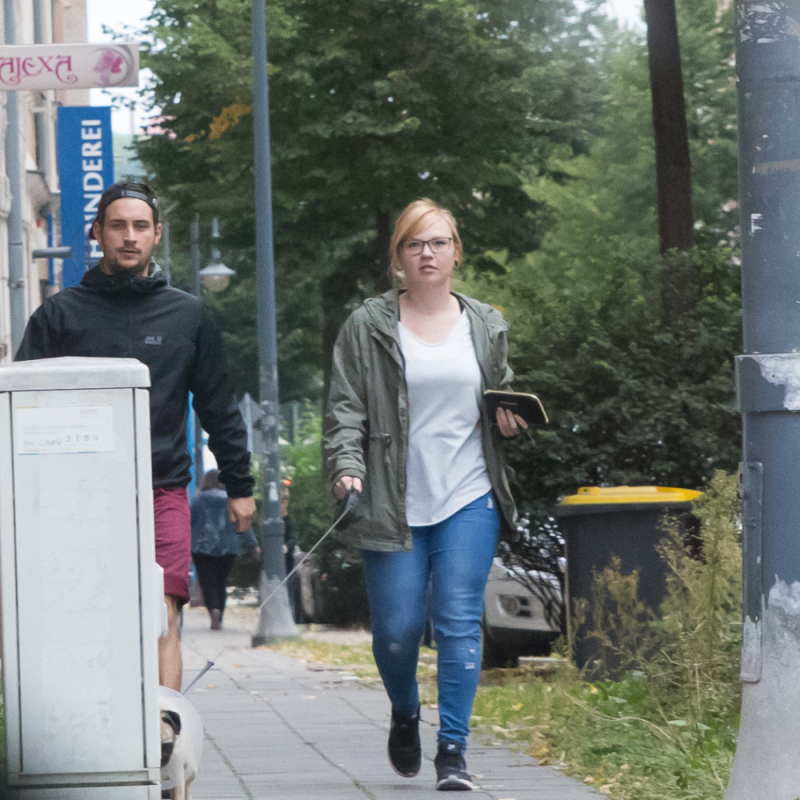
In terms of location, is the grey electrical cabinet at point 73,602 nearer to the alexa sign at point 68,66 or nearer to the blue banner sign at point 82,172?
the alexa sign at point 68,66

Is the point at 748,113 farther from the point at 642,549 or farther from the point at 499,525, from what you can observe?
the point at 642,549

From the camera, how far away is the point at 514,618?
887 centimetres

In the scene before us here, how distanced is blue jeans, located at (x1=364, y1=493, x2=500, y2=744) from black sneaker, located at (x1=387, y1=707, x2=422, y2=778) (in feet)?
0.14

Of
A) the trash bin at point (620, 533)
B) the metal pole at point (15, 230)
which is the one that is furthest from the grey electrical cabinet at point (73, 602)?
the metal pole at point (15, 230)

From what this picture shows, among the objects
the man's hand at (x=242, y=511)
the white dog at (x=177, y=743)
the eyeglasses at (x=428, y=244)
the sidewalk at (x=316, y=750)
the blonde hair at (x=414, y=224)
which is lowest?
the sidewalk at (x=316, y=750)

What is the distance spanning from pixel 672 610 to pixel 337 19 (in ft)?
47.1

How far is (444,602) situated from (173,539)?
95 centimetres

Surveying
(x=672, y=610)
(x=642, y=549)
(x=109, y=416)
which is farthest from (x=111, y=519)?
(x=642, y=549)

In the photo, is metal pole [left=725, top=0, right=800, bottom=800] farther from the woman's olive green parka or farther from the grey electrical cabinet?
the grey electrical cabinet

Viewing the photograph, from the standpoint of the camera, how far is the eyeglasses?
5.09 m

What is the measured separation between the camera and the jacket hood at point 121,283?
15.1 feet

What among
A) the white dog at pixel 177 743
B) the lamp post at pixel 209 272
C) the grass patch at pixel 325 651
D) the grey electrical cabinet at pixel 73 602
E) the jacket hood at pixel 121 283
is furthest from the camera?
the lamp post at pixel 209 272

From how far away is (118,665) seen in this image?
338 cm

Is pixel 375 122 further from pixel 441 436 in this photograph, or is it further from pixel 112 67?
pixel 441 436
